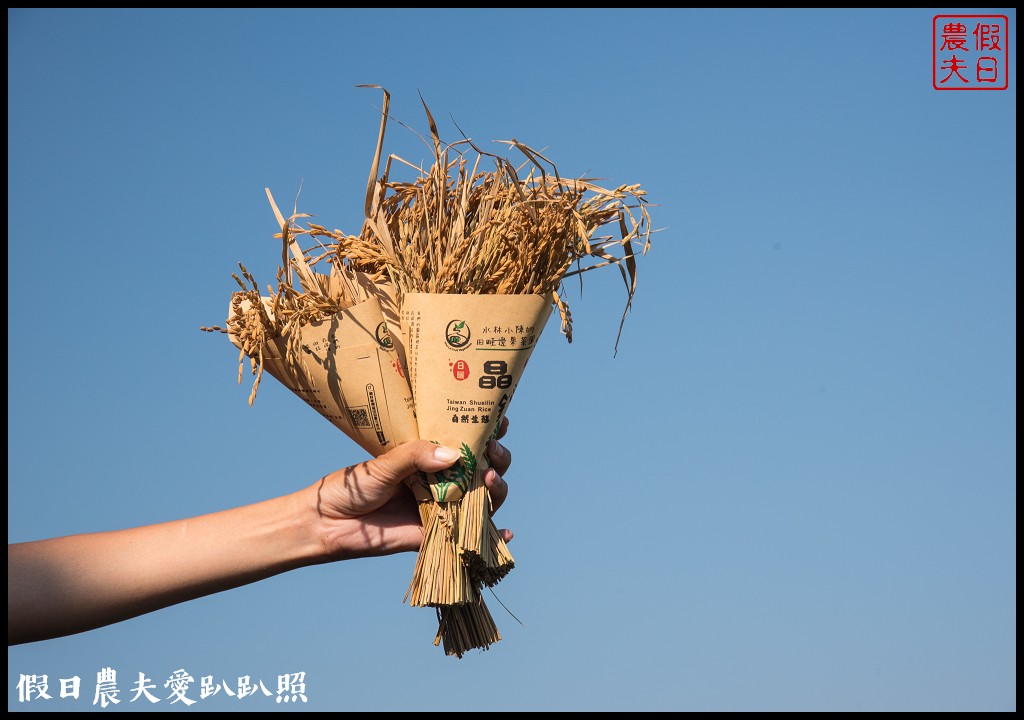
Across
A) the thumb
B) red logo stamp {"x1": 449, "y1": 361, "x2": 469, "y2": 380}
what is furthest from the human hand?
red logo stamp {"x1": 449, "y1": 361, "x2": 469, "y2": 380}

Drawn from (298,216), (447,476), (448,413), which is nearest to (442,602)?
(447,476)

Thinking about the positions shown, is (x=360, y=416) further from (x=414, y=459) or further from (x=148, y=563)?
(x=148, y=563)

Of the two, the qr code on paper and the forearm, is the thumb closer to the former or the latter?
the qr code on paper

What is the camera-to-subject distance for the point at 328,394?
82.0 inches

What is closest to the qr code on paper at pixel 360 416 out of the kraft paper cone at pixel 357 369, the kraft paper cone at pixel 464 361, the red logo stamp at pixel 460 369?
the kraft paper cone at pixel 357 369

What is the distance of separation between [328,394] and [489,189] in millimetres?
550

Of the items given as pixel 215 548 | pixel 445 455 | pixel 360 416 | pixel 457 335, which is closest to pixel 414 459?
pixel 445 455

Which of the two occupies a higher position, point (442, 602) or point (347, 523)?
point (347, 523)

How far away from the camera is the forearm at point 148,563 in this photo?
6.75 ft

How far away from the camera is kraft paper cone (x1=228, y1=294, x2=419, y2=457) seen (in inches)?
79.4

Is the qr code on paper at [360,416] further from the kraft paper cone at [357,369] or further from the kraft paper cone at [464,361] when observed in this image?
the kraft paper cone at [464,361]

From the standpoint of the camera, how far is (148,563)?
2.15 metres

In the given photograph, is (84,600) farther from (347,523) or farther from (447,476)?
(447,476)

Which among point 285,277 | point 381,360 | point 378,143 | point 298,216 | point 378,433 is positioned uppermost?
point 378,143
